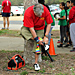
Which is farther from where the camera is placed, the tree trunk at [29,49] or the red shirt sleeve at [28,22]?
the tree trunk at [29,49]

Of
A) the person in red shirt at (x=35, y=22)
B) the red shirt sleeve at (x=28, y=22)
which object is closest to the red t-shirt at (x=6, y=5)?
the person in red shirt at (x=35, y=22)

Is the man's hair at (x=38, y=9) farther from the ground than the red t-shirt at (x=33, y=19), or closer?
farther from the ground

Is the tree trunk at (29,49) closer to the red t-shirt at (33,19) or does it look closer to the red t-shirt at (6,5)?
the red t-shirt at (33,19)

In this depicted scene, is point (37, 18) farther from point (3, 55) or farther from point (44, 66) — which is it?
point (3, 55)

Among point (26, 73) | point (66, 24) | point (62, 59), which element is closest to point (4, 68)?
point (26, 73)

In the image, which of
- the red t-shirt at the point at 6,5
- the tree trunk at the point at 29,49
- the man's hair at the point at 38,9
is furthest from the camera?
the red t-shirt at the point at 6,5

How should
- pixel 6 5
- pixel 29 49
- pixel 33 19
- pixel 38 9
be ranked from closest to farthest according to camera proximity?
pixel 38 9, pixel 33 19, pixel 29 49, pixel 6 5

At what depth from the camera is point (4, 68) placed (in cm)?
564

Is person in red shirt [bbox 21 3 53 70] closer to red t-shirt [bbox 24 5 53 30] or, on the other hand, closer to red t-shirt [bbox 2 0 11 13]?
red t-shirt [bbox 24 5 53 30]

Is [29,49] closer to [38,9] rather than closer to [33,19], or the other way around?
[33,19]

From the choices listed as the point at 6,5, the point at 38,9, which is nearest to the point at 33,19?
the point at 38,9

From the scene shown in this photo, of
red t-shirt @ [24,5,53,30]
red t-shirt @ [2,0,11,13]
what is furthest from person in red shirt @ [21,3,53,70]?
red t-shirt @ [2,0,11,13]

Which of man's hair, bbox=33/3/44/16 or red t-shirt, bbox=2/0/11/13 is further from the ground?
red t-shirt, bbox=2/0/11/13

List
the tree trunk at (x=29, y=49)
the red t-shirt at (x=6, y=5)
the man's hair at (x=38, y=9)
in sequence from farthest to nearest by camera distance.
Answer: the red t-shirt at (x=6, y=5) → the tree trunk at (x=29, y=49) → the man's hair at (x=38, y=9)
